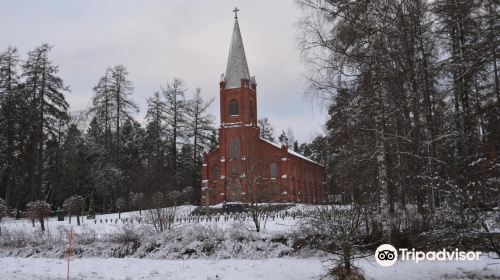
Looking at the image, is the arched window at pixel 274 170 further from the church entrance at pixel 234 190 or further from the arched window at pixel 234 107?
the arched window at pixel 234 107

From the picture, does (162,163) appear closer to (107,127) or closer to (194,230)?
(107,127)

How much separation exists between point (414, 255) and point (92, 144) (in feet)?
130

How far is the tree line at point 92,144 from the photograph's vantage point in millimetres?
35219

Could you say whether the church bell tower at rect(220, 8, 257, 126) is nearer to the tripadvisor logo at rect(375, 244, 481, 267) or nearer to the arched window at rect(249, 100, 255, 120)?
the arched window at rect(249, 100, 255, 120)

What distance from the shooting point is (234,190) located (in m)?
47.6

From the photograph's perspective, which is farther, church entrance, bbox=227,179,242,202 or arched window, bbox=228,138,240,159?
arched window, bbox=228,138,240,159

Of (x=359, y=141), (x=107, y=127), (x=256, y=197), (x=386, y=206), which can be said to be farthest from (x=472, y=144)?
(x=107, y=127)

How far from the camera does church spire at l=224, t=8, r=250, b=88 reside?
50.8m

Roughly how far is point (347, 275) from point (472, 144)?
348 centimetres

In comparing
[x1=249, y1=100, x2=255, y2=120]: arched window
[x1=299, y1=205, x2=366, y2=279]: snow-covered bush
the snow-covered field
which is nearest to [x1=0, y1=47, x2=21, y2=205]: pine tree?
the snow-covered field

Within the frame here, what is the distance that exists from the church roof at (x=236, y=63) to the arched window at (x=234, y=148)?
6262 millimetres

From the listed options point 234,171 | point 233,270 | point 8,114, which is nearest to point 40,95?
point 8,114

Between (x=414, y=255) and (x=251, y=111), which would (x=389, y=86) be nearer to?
(x=414, y=255)

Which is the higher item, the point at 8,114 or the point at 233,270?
the point at 8,114
